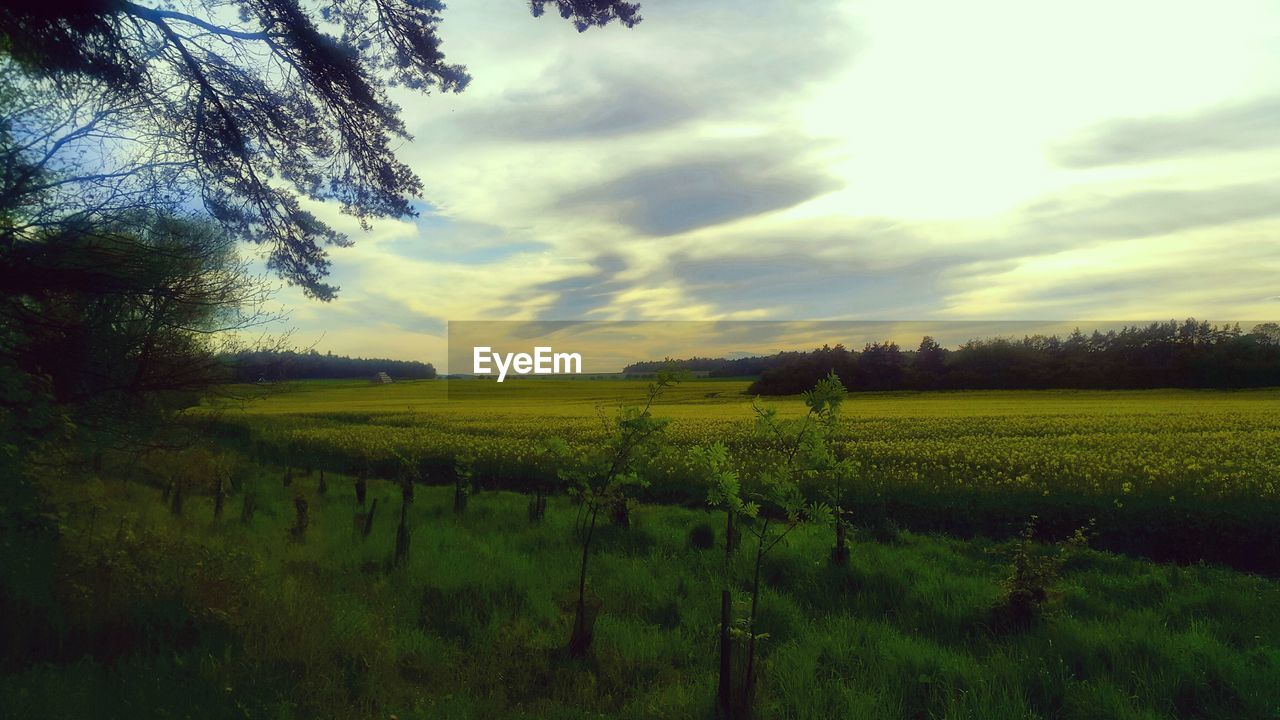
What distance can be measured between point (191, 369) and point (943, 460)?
1611cm

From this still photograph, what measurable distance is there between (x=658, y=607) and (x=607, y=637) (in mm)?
963

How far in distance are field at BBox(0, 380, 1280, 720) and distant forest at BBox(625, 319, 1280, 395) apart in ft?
126

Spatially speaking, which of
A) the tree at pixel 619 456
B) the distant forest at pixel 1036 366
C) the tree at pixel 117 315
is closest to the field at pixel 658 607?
the tree at pixel 619 456

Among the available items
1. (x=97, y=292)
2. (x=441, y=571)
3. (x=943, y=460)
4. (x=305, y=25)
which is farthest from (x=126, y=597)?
(x=943, y=460)

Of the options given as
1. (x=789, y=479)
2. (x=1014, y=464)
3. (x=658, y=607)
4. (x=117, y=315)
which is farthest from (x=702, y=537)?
(x=117, y=315)

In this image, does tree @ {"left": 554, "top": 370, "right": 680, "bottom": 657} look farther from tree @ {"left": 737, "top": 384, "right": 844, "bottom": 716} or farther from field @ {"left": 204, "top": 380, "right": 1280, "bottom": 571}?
field @ {"left": 204, "top": 380, "right": 1280, "bottom": 571}

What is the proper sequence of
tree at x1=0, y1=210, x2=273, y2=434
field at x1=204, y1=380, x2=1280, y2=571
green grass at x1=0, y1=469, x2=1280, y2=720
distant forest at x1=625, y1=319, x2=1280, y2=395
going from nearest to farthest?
green grass at x1=0, y1=469, x2=1280, y2=720 → tree at x1=0, y1=210, x2=273, y2=434 → field at x1=204, y1=380, x2=1280, y2=571 → distant forest at x1=625, y1=319, x2=1280, y2=395

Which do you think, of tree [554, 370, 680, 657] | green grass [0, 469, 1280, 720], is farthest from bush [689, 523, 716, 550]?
tree [554, 370, 680, 657]

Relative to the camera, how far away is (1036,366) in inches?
2240

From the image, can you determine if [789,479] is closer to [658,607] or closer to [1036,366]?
[658,607]

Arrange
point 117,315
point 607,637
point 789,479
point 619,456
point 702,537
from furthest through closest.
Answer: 1. point 117,315
2. point 702,537
3. point 619,456
4. point 607,637
5. point 789,479

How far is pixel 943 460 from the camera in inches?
592

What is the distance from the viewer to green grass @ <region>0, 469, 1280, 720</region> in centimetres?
443

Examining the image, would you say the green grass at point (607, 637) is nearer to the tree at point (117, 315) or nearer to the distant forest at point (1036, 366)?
the tree at point (117, 315)
